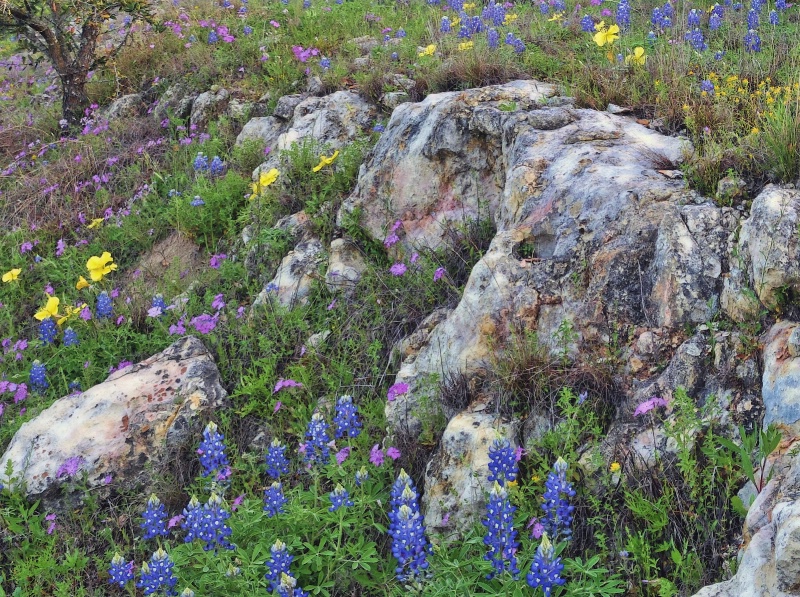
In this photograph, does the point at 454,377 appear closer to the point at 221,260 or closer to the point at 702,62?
the point at 221,260

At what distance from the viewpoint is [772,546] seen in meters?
2.11

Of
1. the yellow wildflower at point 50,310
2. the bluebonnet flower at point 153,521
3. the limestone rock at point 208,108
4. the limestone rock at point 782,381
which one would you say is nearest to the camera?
the limestone rock at point 782,381

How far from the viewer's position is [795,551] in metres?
1.94

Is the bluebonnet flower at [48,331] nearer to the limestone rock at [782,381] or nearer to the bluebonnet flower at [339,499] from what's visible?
the bluebonnet flower at [339,499]

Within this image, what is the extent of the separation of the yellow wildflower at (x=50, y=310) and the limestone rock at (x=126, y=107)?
3.13 m

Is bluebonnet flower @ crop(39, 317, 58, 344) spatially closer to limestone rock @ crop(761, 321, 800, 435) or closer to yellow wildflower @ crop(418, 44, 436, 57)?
yellow wildflower @ crop(418, 44, 436, 57)

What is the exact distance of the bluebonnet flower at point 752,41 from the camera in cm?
519

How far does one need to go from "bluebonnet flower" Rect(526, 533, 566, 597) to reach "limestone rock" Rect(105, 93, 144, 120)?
6.64 m

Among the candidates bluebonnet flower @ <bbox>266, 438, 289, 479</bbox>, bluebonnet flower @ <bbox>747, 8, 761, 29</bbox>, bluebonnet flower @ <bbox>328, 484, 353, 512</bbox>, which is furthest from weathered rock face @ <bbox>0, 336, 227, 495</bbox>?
bluebonnet flower @ <bbox>747, 8, 761, 29</bbox>

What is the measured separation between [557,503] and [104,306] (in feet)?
11.9

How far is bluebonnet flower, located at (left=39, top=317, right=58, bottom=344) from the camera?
5.19 meters

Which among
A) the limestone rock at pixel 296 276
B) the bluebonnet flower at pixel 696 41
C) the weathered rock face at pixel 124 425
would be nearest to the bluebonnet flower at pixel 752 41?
the bluebonnet flower at pixel 696 41

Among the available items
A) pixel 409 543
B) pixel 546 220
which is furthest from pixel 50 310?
pixel 409 543

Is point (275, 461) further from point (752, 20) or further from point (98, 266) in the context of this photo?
point (752, 20)
